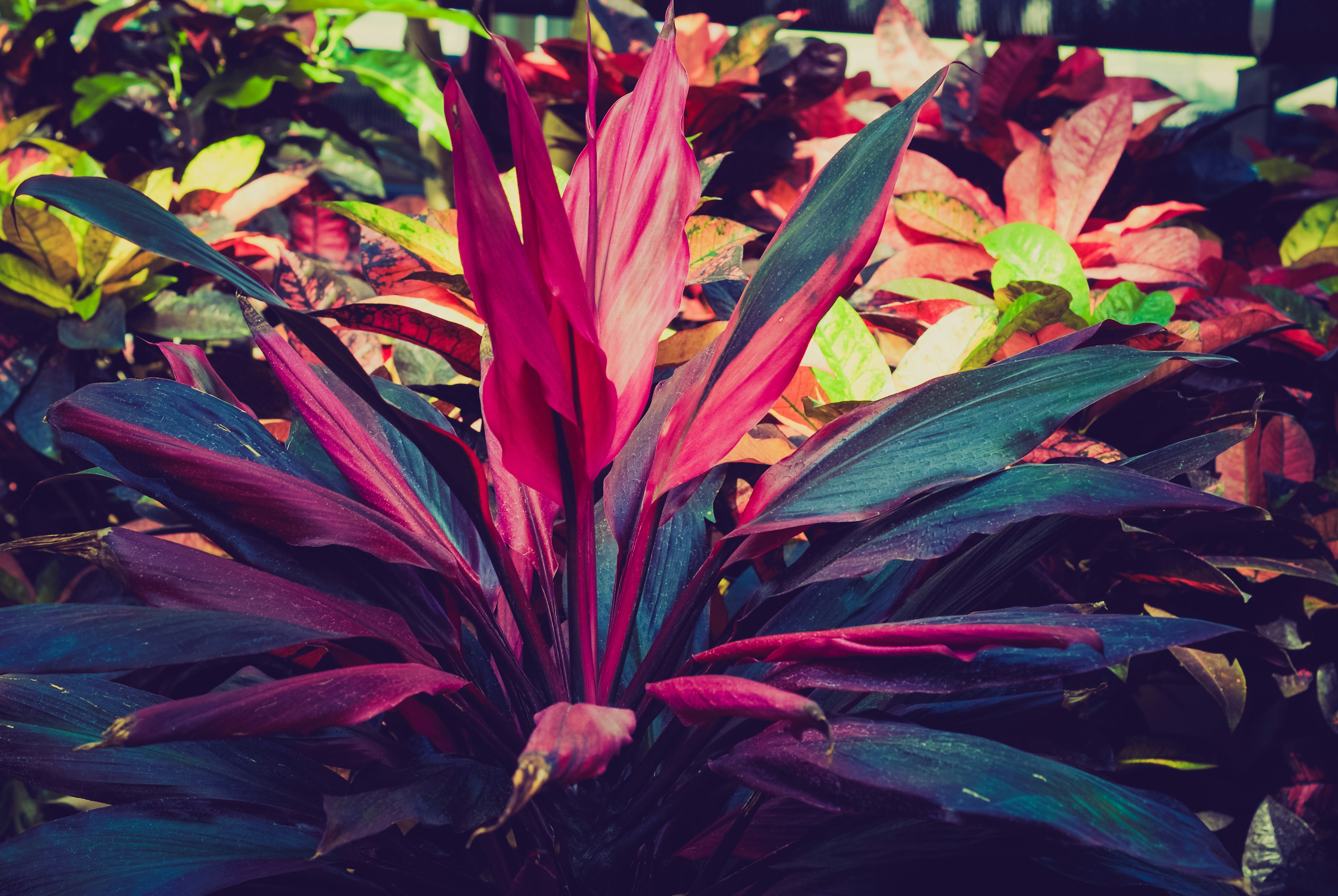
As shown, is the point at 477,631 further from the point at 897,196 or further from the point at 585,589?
the point at 897,196

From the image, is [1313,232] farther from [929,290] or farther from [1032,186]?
[929,290]

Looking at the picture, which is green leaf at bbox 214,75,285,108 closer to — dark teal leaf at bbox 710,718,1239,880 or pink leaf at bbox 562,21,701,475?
pink leaf at bbox 562,21,701,475

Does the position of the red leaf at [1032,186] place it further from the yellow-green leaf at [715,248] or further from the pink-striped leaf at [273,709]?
the pink-striped leaf at [273,709]

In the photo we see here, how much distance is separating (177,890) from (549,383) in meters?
0.29

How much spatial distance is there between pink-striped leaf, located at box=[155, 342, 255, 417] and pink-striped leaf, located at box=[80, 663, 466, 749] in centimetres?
26

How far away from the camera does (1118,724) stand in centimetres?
74

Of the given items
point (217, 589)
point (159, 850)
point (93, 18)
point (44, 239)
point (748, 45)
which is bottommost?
point (159, 850)

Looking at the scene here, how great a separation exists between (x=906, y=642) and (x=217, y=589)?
1.04ft

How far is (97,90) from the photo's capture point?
1063mm

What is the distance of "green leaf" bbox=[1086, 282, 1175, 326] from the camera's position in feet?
2.35

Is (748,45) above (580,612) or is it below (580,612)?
above

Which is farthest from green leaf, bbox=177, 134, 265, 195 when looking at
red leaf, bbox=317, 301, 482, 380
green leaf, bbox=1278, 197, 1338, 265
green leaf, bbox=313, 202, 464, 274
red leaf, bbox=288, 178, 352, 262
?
green leaf, bbox=1278, 197, 1338, 265

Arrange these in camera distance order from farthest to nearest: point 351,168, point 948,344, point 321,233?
1. point 351,168
2. point 321,233
3. point 948,344

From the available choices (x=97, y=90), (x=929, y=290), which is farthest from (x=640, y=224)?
(x=97, y=90)
